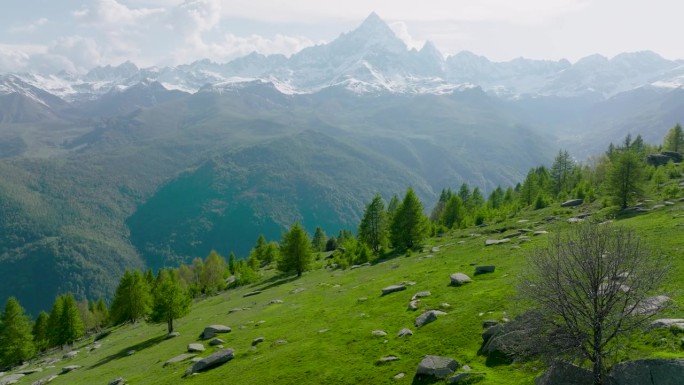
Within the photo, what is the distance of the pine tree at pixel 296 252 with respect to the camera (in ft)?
306

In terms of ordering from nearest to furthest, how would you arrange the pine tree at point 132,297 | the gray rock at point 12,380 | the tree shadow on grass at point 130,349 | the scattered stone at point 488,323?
the scattered stone at point 488,323, the tree shadow on grass at point 130,349, the gray rock at point 12,380, the pine tree at point 132,297

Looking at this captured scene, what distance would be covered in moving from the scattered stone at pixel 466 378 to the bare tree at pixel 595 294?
5.58m

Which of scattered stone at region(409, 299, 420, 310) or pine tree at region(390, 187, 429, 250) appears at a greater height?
pine tree at region(390, 187, 429, 250)

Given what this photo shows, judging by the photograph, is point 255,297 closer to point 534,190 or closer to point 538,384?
point 538,384

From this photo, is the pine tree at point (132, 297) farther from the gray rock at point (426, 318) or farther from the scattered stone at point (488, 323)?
the scattered stone at point (488, 323)

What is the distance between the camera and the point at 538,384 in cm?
1956

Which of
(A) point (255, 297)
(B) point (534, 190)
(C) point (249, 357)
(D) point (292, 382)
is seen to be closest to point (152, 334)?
(A) point (255, 297)

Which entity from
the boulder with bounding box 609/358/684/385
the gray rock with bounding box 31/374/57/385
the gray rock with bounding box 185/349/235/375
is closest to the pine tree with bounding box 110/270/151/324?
the gray rock with bounding box 31/374/57/385

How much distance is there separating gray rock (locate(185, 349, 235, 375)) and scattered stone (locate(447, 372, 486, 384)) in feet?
77.5

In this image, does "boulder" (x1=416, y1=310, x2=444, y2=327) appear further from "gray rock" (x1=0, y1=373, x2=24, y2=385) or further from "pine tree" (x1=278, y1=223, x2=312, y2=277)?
"gray rock" (x1=0, y1=373, x2=24, y2=385)

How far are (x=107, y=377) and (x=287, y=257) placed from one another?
48709mm

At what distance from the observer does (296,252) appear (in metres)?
93.8

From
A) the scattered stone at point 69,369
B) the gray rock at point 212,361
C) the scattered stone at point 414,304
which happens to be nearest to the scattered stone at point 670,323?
the scattered stone at point 414,304

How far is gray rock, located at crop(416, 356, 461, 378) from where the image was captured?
2519 centimetres
